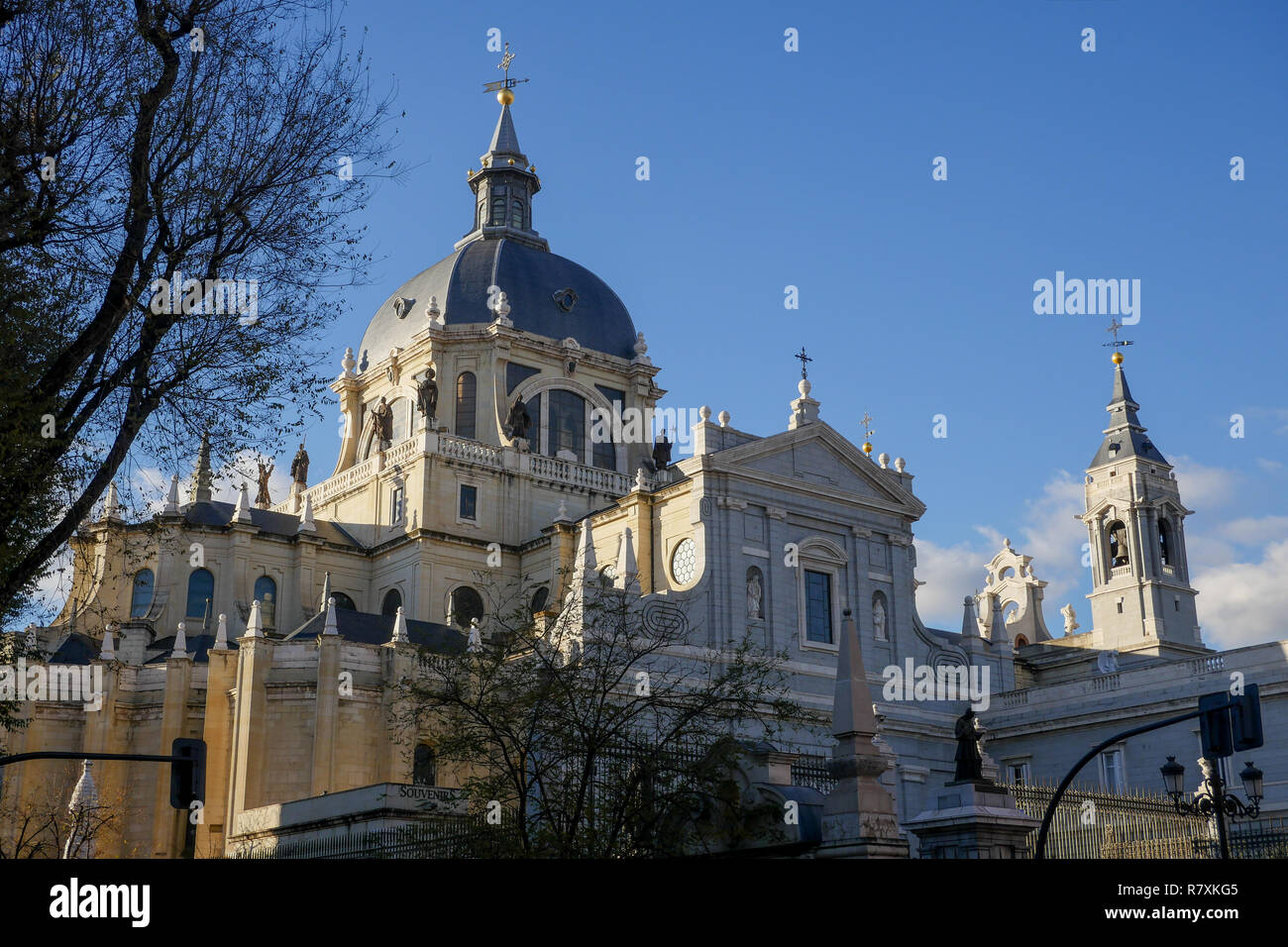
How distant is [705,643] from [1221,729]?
2585 centimetres

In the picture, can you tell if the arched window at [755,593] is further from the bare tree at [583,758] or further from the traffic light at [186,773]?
the traffic light at [186,773]

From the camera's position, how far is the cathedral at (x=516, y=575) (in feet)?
142

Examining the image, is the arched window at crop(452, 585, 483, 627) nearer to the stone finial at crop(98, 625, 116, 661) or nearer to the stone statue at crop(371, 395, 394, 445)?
the stone statue at crop(371, 395, 394, 445)

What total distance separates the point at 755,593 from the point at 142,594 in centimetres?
2199

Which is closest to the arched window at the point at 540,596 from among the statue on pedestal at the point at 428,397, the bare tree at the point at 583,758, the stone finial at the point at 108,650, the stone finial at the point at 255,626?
the statue on pedestal at the point at 428,397

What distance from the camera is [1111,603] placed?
211ft

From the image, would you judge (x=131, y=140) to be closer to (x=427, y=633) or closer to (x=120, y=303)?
(x=120, y=303)

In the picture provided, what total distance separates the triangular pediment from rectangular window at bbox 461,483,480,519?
12.0 metres

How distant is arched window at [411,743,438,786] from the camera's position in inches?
1700

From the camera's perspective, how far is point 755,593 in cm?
4734

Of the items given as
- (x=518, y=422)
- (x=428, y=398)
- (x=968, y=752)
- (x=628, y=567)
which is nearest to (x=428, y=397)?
(x=428, y=398)

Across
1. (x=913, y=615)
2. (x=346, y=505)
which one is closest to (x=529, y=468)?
(x=346, y=505)

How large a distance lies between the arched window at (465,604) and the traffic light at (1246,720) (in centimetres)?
3654

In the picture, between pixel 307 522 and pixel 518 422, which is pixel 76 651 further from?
pixel 518 422
